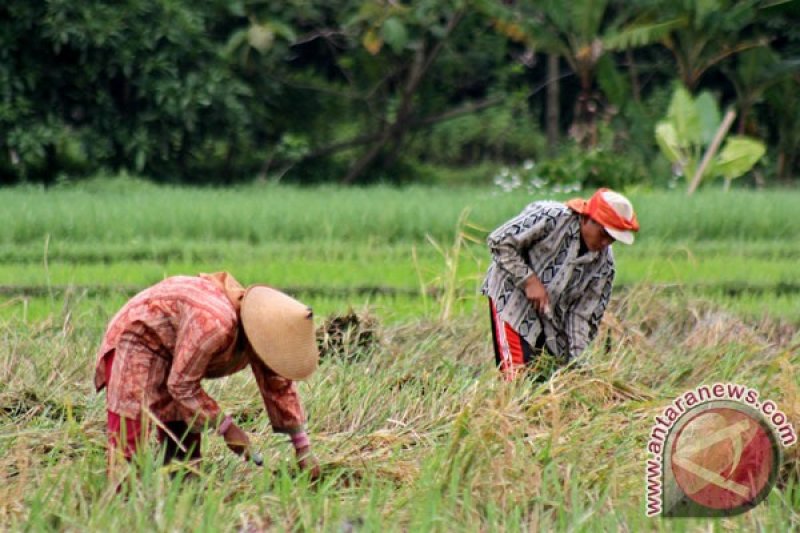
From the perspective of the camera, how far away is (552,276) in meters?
5.44

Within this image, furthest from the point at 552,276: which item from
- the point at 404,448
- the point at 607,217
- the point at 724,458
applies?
the point at 724,458

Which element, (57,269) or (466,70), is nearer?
(57,269)

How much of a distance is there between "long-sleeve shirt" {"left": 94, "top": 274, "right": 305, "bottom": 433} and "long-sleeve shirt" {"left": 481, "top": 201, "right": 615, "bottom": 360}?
1468 millimetres

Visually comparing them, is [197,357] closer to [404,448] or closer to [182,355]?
[182,355]

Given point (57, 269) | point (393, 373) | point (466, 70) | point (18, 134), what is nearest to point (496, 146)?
point (466, 70)

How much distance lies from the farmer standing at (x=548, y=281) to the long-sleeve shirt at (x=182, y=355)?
Result: 1.32 m

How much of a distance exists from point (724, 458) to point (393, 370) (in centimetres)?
181

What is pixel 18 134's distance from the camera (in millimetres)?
13117

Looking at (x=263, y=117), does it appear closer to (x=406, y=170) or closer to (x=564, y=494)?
(x=406, y=170)

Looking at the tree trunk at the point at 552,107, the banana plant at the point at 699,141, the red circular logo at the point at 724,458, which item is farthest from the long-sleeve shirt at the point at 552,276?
the tree trunk at the point at 552,107

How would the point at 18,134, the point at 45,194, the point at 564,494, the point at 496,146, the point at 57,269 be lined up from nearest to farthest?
the point at 564,494 → the point at 57,269 → the point at 45,194 → the point at 18,134 → the point at 496,146

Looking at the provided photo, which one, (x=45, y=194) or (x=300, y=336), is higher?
(x=300, y=336)

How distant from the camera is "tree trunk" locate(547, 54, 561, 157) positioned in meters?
16.1

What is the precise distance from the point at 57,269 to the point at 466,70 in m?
8.19
